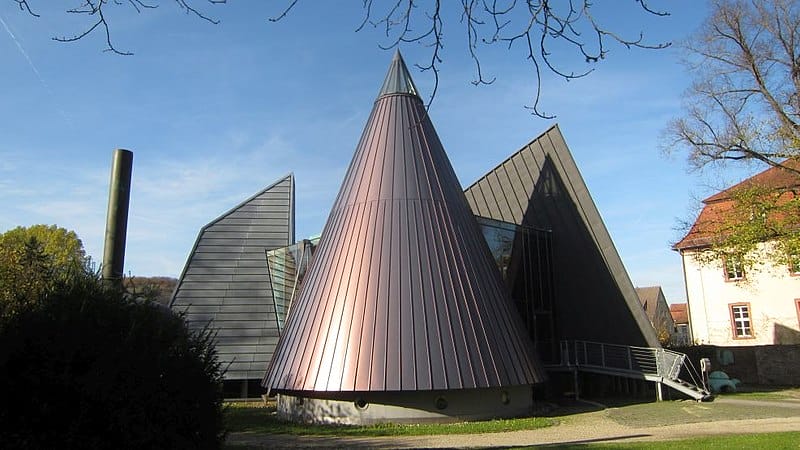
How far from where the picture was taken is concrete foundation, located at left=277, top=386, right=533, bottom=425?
13812 millimetres

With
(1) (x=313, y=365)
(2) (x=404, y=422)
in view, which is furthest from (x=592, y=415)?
(1) (x=313, y=365)

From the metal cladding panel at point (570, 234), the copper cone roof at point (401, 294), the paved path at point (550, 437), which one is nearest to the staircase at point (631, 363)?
the metal cladding panel at point (570, 234)

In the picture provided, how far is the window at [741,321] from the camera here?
30.4 metres

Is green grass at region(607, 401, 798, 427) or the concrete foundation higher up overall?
the concrete foundation

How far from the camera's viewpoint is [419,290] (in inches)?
568

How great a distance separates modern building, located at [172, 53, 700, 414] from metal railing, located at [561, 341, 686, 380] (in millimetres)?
56

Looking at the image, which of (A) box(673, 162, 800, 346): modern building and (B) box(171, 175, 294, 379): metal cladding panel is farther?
(A) box(673, 162, 800, 346): modern building

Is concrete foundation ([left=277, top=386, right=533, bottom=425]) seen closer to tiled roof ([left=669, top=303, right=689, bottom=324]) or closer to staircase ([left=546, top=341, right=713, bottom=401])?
staircase ([left=546, top=341, right=713, bottom=401])

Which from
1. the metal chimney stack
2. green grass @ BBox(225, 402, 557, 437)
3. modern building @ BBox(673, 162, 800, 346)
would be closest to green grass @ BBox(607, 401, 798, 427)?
green grass @ BBox(225, 402, 557, 437)

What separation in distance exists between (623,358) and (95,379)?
17.7m

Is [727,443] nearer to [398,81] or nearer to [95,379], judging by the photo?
[95,379]

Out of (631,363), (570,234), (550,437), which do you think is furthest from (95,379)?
(570,234)

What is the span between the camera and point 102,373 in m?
6.83

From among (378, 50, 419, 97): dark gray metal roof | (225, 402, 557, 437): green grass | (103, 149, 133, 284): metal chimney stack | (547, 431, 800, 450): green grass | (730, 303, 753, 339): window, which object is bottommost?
(225, 402, 557, 437): green grass
